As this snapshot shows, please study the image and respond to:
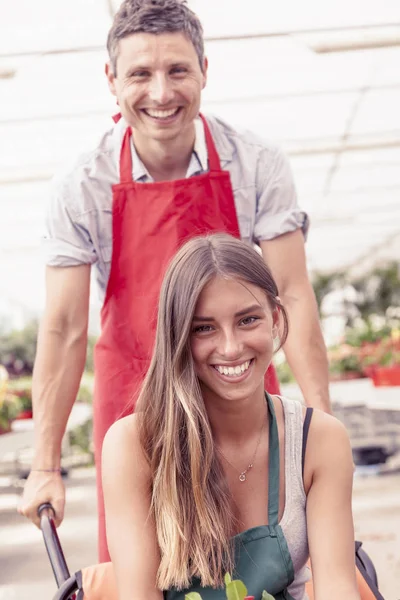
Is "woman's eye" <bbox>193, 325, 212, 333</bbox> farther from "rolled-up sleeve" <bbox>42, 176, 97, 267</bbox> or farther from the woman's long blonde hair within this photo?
"rolled-up sleeve" <bbox>42, 176, 97, 267</bbox>

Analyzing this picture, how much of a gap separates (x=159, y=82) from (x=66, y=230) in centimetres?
40

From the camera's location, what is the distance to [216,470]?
1991mm

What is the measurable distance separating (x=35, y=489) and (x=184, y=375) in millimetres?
487

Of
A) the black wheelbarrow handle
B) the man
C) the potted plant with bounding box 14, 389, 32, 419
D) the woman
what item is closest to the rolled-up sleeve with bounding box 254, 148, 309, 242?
the man

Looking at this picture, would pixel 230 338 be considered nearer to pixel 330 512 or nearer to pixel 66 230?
pixel 330 512

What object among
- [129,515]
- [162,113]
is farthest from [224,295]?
[162,113]

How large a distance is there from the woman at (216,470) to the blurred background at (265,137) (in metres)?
1.16

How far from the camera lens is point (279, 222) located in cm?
241

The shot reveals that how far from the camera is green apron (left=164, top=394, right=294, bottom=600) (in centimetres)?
189

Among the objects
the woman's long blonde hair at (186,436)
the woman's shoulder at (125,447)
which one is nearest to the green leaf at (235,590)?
the woman's long blonde hair at (186,436)

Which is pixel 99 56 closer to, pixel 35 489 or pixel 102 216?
pixel 102 216

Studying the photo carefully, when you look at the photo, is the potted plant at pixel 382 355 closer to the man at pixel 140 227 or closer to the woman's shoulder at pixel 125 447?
the man at pixel 140 227

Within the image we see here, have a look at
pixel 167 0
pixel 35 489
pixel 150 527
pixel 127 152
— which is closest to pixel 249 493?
pixel 150 527

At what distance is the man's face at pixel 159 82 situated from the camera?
2.26 meters
